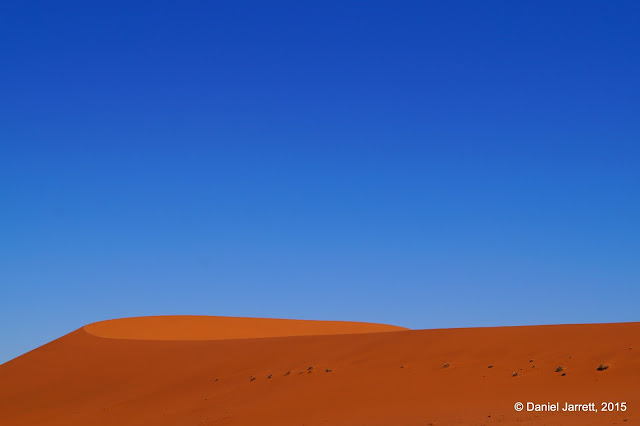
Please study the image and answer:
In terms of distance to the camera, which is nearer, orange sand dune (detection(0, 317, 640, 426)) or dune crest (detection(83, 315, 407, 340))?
orange sand dune (detection(0, 317, 640, 426))

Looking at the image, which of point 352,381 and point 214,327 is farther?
point 214,327

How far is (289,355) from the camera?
24.0m

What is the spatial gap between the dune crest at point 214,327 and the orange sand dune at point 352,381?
11829 mm

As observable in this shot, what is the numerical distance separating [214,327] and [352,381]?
29583 millimetres

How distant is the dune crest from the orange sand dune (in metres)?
11.8

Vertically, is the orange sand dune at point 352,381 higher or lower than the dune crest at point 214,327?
lower

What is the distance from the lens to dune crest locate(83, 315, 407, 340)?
43.5m

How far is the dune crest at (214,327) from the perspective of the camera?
43469 millimetres

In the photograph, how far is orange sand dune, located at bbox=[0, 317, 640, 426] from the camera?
14461mm

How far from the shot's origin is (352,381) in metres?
18.8

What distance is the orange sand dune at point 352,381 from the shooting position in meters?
14.5

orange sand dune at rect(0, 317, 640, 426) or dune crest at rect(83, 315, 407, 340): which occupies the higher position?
dune crest at rect(83, 315, 407, 340)

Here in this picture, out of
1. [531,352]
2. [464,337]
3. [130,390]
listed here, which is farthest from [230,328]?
[531,352]

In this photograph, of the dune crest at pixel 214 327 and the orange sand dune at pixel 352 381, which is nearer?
the orange sand dune at pixel 352 381
